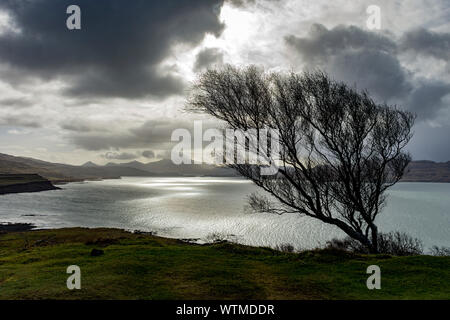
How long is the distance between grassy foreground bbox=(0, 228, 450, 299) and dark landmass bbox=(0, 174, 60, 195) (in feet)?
639

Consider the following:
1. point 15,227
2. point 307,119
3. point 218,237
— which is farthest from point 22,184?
point 307,119

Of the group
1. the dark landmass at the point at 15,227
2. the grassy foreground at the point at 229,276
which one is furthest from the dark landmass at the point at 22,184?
the grassy foreground at the point at 229,276

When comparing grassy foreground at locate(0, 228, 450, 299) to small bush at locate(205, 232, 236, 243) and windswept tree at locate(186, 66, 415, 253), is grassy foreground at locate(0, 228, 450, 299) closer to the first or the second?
windswept tree at locate(186, 66, 415, 253)

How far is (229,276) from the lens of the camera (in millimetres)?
11188

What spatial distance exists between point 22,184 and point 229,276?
214052 mm

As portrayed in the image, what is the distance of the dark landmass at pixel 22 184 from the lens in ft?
537

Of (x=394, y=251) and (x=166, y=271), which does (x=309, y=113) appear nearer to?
(x=166, y=271)

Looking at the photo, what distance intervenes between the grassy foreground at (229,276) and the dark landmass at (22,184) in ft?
639

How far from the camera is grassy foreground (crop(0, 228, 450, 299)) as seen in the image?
29.9ft

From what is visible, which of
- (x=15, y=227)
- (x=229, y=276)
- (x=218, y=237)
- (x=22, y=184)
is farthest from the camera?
(x=22, y=184)

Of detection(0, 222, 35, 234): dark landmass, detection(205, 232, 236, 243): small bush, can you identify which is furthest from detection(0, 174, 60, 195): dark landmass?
detection(205, 232, 236, 243): small bush

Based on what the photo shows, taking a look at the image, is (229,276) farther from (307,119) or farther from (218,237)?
(218,237)
